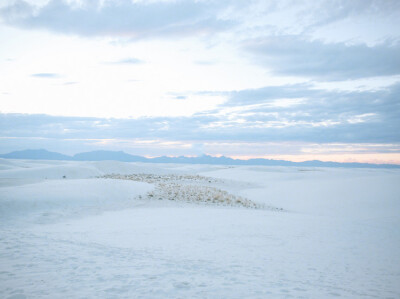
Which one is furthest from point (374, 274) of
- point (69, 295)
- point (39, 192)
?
point (39, 192)

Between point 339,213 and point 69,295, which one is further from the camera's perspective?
point 339,213

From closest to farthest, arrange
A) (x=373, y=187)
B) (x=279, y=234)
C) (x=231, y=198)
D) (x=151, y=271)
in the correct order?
(x=151, y=271) < (x=279, y=234) < (x=231, y=198) < (x=373, y=187)

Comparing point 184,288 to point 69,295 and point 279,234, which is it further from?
point 279,234

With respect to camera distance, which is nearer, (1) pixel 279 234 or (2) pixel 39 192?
(1) pixel 279 234

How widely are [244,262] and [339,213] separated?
9.62 meters

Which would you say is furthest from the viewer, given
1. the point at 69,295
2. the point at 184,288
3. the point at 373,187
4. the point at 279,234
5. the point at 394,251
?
the point at 373,187

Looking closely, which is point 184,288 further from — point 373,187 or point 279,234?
point 373,187

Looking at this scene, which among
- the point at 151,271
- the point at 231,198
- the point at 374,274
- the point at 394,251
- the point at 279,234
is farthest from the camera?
the point at 231,198

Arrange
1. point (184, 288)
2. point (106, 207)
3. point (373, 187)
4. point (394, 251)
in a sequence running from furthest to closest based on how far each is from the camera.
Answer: point (373, 187)
point (106, 207)
point (394, 251)
point (184, 288)

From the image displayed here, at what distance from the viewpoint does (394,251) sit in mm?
7352

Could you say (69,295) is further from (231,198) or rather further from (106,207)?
(231,198)

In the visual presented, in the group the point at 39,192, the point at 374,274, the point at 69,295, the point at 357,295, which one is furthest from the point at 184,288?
the point at 39,192

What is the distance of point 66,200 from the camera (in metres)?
13.5

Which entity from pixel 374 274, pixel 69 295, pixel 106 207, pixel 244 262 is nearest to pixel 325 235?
pixel 374 274
